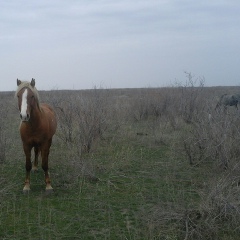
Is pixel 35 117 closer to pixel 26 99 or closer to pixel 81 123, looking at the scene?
pixel 26 99

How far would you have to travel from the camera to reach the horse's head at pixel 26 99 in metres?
5.71

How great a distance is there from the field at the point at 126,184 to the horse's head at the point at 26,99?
1.19m

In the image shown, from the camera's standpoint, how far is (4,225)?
16.4ft

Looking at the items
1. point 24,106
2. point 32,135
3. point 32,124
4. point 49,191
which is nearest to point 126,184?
point 49,191

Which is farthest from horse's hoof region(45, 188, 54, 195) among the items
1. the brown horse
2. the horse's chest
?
the horse's chest

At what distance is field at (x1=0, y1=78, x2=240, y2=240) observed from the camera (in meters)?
4.79

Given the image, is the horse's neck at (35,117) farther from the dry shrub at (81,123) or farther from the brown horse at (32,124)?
the dry shrub at (81,123)

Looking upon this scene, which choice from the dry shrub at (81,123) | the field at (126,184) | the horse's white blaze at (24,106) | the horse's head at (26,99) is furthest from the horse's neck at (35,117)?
the dry shrub at (81,123)

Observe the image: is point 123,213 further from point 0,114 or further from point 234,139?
point 0,114

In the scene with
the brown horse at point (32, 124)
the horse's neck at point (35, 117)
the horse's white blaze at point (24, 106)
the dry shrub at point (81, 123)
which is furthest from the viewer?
the dry shrub at point (81, 123)

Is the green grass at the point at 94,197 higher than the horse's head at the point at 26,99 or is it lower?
lower

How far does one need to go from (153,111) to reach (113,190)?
1115cm

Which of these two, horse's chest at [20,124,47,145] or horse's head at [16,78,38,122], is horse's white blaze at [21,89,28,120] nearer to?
horse's head at [16,78,38,122]

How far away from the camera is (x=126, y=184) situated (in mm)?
6930
